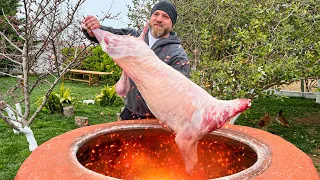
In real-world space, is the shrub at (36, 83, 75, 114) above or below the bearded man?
below

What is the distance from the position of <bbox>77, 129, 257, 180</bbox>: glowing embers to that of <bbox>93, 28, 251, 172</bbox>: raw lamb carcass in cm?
42

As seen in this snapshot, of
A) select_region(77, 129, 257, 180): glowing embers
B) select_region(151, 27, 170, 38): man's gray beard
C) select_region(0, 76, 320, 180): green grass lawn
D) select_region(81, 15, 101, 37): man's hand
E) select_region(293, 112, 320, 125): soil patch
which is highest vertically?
select_region(81, 15, 101, 37): man's hand

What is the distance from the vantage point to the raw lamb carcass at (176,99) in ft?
5.16

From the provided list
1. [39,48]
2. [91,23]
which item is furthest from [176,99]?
[39,48]

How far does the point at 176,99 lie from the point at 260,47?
3.53 m

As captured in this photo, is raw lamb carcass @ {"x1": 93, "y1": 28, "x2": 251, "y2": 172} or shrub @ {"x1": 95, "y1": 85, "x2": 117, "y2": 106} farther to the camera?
shrub @ {"x1": 95, "y1": 85, "x2": 117, "y2": 106}

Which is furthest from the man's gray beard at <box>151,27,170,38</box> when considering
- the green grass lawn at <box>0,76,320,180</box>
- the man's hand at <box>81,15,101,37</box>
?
the green grass lawn at <box>0,76,320,180</box>

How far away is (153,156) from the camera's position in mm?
2330

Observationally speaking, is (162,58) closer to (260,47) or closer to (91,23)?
(91,23)

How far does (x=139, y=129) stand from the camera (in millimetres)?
2252

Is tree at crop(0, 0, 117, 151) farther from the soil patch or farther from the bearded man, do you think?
the soil patch

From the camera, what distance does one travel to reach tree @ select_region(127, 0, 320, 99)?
15.5ft

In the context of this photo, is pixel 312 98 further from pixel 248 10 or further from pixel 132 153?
pixel 132 153

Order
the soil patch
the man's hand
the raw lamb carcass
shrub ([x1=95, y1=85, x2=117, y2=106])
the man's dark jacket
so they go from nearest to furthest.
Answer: the raw lamb carcass
the man's hand
the man's dark jacket
the soil patch
shrub ([x1=95, y1=85, x2=117, y2=106])
